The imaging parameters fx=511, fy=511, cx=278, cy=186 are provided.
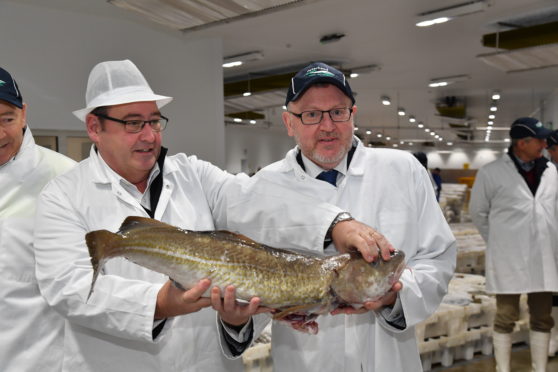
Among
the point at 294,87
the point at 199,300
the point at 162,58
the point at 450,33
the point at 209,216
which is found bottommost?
the point at 199,300

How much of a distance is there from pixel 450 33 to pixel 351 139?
6376mm

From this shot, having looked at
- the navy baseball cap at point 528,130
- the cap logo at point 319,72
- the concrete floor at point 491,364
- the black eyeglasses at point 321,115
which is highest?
the cap logo at point 319,72

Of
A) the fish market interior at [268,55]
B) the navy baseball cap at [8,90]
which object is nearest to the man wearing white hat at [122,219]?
the navy baseball cap at [8,90]

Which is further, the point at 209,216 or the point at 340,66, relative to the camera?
the point at 340,66

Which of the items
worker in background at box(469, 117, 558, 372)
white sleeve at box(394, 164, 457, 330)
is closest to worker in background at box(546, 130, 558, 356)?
worker in background at box(469, 117, 558, 372)

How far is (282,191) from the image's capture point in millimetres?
1698

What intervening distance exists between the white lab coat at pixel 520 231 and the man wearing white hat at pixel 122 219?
2.91 meters

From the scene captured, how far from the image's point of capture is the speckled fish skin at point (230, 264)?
127 cm

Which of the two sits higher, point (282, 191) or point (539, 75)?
point (539, 75)

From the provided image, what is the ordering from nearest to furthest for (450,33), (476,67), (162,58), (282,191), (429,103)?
(282,191)
(162,58)
(450,33)
(476,67)
(429,103)

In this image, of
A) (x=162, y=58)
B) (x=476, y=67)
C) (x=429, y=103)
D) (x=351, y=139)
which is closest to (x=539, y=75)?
(x=476, y=67)

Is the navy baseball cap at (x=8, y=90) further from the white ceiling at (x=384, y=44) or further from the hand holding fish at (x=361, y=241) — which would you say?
the white ceiling at (x=384, y=44)

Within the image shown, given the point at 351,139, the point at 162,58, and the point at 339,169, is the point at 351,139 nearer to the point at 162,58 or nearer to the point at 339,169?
the point at 339,169

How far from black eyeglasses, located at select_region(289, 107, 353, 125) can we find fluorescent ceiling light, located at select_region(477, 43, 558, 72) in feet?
18.0
